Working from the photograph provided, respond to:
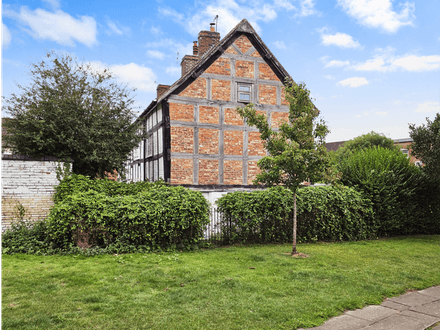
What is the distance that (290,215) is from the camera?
12109 millimetres

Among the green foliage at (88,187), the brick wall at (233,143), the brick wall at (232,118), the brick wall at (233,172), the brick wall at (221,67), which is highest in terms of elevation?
the brick wall at (221,67)

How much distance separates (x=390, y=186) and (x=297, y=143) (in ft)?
22.2

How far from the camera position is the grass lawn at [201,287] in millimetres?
5098

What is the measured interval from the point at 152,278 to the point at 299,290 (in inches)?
120

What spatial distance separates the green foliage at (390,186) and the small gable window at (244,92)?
5466 millimetres

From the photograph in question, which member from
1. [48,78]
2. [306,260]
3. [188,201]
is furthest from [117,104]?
[306,260]

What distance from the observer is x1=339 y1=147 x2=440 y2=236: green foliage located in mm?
13953

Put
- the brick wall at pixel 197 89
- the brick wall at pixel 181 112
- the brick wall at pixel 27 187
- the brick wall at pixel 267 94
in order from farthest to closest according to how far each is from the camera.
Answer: the brick wall at pixel 267 94 < the brick wall at pixel 197 89 < the brick wall at pixel 181 112 < the brick wall at pixel 27 187

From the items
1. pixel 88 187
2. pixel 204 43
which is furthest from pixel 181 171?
pixel 204 43

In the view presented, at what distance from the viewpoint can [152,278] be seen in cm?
712

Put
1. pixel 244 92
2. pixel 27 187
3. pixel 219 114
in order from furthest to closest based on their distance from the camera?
pixel 244 92
pixel 219 114
pixel 27 187

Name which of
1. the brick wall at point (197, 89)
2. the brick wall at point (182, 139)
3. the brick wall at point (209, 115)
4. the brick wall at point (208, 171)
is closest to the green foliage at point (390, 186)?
the brick wall at point (208, 171)

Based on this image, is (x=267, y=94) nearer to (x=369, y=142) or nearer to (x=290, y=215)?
(x=290, y=215)

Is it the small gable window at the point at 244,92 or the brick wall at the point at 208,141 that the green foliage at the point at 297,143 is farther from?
the small gable window at the point at 244,92
